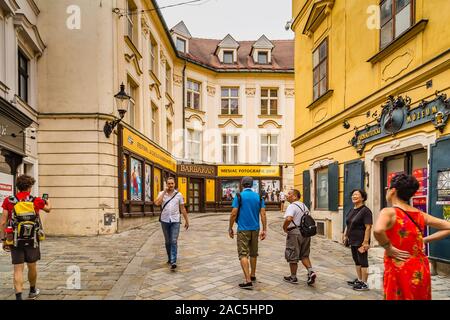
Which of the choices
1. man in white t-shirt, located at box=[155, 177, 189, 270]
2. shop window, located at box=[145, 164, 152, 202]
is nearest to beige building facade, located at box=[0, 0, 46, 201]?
man in white t-shirt, located at box=[155, 177, 189, 270]

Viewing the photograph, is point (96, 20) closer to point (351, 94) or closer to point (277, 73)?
point (351, 94)

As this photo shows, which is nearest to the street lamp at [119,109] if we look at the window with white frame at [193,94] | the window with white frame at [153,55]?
the window with white frame at [153,55]

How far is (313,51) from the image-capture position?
11.5m

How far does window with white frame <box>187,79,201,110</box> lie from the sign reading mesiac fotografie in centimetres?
1616

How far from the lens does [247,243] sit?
16.3ft

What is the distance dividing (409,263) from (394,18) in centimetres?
651

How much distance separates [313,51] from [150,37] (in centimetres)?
819

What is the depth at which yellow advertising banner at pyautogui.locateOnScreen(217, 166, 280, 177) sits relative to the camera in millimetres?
24219

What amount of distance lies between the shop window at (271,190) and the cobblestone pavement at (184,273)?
15647 millimetres

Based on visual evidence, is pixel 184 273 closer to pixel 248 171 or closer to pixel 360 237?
pixel 360 237

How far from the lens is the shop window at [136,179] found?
12.7 metres

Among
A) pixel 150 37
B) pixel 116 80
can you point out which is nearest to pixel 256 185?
pixel 150 37

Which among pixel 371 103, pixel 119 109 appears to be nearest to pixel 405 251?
pixel 371 103

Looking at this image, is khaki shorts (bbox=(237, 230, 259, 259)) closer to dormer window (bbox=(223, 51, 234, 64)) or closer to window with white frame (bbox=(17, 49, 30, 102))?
window with white frame (bbox=(17, 49, 30, 102))
